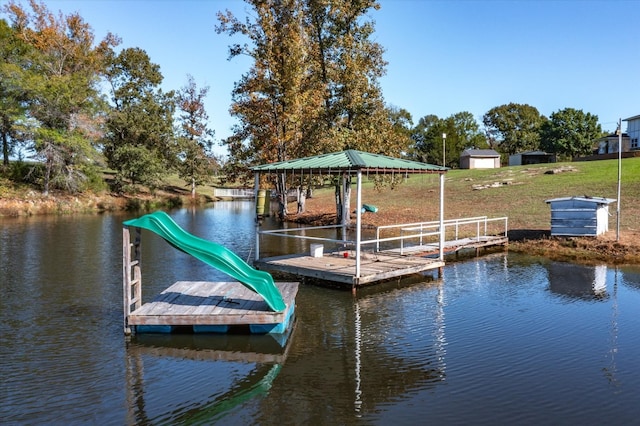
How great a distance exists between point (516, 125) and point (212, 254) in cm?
10773

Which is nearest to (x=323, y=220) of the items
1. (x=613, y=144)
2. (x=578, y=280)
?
(x=578, y=280)

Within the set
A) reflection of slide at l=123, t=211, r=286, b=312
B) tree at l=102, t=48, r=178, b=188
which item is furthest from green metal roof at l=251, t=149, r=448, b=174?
tree at l=102, t=48, r=178, b=188

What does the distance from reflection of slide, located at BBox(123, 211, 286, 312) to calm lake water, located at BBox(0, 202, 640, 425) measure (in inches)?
37.7

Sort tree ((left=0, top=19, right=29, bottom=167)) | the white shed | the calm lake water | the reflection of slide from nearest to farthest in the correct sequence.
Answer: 1. the calm lake water
2. the reflection of slide
3. the white shed
4. tree ((left=0, top=19, right=29, bottom=167))

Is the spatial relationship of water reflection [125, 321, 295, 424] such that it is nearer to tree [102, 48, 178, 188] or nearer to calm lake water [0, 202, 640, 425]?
calm lake water [0, 202, 640, 425]

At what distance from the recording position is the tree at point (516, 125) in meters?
99.3

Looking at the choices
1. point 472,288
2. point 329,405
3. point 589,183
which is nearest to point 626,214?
point 589,183

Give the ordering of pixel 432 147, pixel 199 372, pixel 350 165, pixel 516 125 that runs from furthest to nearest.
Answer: pixel 516 125, pixel 432 147, pixel 350 165, pixel 199 372

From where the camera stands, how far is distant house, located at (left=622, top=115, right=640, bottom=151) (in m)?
63.7

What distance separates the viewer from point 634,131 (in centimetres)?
6475

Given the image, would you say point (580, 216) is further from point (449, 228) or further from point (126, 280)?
point (126, 280)

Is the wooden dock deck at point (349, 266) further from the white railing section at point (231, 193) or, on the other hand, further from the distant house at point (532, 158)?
the distant house at point (532, 158)

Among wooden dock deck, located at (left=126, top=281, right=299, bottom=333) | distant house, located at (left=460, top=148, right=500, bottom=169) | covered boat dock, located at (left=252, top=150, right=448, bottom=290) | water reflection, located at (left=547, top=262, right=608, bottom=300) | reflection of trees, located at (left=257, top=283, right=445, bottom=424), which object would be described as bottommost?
reflection of trees, located at (left=257, top=283, right=445, bottom=424)

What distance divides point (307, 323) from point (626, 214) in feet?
75.7
